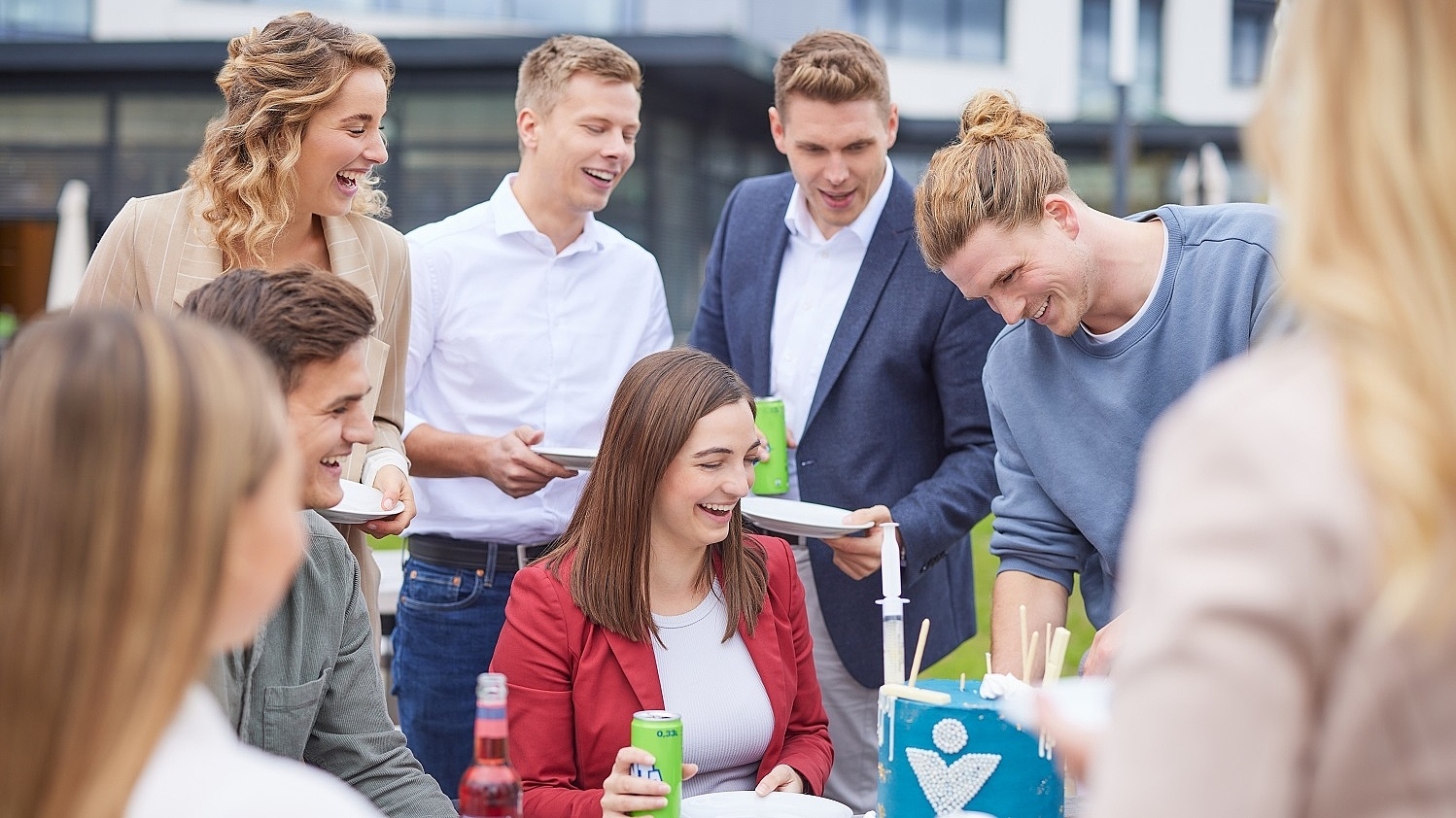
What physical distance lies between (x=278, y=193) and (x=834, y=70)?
4.69 ft

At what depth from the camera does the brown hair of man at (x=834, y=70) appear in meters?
3.61

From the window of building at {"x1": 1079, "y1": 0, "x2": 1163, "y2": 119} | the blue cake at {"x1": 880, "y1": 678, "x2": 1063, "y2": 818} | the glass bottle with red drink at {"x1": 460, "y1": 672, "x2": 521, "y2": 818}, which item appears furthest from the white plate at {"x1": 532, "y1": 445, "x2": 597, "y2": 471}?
the window of building at {"x1": 1079, "y1": 0, "x2": 1163, "y2": 119}

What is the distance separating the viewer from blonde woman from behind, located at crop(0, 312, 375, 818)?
1220 mm

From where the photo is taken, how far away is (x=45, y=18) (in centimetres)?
1499

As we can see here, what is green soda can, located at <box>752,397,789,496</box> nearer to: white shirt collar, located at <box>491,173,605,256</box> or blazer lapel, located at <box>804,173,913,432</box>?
blazer lapel, located at <box>804,173,913,432</box>

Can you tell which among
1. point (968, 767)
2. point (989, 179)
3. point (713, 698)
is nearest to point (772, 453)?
point (713, 698)

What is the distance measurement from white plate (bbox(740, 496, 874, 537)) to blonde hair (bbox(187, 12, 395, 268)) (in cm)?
117

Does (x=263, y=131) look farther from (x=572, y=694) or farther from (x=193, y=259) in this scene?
(x=572, y=694)

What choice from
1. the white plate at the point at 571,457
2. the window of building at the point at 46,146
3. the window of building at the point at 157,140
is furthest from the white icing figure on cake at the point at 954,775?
the window of building at the point at 46,146

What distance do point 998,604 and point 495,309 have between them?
1.62 meters

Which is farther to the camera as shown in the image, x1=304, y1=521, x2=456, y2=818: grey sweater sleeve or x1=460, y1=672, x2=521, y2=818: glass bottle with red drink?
x1=304, y1=521, x2=456, y2=818: grey sweater sleeve

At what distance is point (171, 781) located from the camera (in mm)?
1230

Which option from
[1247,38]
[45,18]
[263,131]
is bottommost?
[263,131]

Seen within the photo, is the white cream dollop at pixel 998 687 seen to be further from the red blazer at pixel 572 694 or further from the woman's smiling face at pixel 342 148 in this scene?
the woman's smiling face at pixel 342 148
